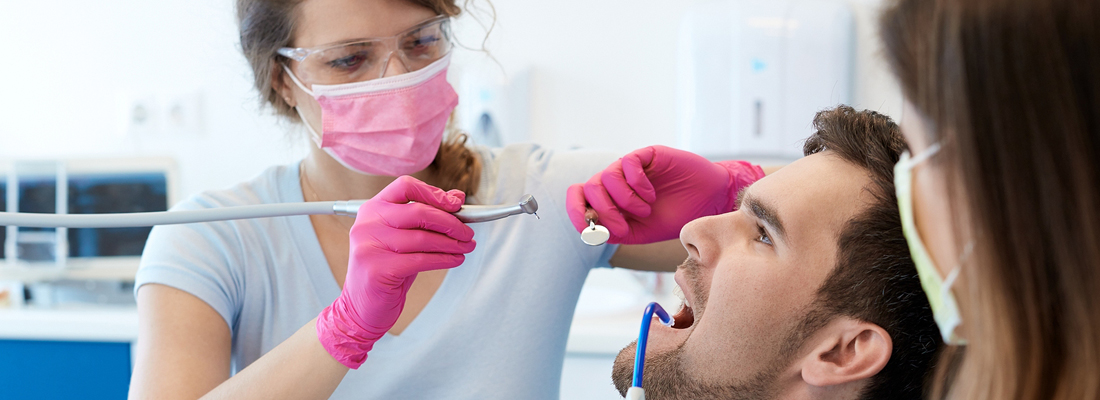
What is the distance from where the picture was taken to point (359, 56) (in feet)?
4.05

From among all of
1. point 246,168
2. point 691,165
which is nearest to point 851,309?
point 691,165

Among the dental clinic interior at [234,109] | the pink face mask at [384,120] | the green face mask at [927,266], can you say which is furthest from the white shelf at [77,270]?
the green face mask at [927,266]

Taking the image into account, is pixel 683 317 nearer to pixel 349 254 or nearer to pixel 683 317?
pixel 683 317

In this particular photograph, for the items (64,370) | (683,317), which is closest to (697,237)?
(683,317)

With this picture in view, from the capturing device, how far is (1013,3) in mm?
520

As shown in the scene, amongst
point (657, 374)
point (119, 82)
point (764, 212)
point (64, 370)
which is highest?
point (764, 212)

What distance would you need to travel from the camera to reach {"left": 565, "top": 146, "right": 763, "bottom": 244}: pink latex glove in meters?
1.15

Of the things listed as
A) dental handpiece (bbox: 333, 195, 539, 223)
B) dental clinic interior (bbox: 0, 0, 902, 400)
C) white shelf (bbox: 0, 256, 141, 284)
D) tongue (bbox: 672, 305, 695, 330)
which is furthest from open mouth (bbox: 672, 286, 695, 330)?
white shelf (bbox: 0, 256, 141, 284)

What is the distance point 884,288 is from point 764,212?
176 millimetres

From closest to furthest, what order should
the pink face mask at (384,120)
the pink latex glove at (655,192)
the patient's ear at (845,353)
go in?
the patient's ear at (845,353), the pink latex glove at (655,192), the pink face mask at (384,120)

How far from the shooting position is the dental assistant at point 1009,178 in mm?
519

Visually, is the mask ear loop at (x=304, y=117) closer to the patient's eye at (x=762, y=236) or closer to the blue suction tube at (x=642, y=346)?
the blue suction tube at (x=642, y=346)

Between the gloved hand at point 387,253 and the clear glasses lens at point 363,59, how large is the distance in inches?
11.9

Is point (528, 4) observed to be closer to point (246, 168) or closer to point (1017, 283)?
point (246, 168)
